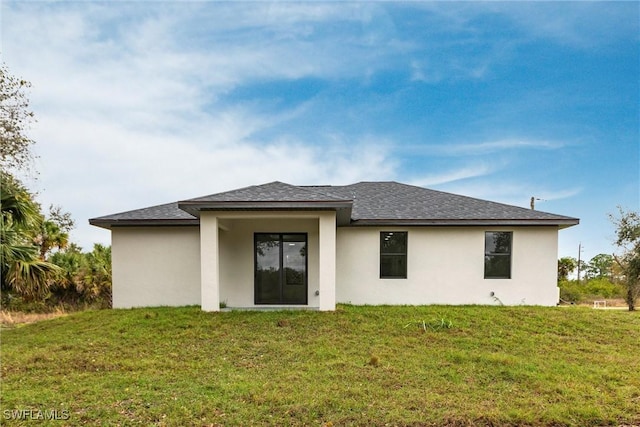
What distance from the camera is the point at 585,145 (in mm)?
15805

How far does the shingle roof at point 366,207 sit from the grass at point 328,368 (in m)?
2.75

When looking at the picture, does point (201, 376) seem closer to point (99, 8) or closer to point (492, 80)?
point (99, 8)

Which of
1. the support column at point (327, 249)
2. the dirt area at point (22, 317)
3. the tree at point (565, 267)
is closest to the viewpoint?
the support column at point (327, 249)

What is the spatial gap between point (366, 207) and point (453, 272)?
3526mm

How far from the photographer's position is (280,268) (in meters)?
10.9

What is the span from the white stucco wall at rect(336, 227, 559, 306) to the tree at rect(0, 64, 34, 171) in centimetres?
1427

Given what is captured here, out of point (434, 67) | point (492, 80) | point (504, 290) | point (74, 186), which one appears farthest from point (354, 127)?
point (74, 186)

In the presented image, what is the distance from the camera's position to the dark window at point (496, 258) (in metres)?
10.9

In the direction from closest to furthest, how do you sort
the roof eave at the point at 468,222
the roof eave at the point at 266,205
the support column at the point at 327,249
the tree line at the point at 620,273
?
the roof eave at the point at 266,205
the support column at the point at 327,249
the roof eave at the point at 468,222
the tree line at the point at 620,273

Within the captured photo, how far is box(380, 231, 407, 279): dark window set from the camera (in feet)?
35.9

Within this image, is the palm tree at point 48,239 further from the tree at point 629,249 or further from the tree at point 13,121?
the tree at point 629,249

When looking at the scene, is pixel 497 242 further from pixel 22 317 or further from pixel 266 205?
pixel 22 317

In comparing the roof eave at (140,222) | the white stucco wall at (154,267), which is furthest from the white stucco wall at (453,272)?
the roof eave at (140,222)

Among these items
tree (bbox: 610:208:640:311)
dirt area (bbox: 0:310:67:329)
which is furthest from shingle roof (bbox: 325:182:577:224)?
dirt area (bbox: 0:310:67:329)
